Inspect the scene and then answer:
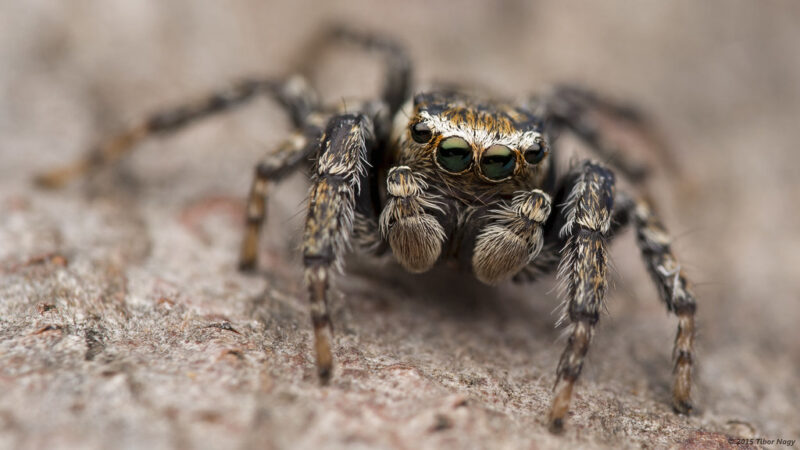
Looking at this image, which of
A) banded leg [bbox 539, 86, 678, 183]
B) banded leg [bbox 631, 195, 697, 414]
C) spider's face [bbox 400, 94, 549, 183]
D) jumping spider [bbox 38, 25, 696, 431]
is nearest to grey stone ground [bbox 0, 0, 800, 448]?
banded leg [bbox 631, 195, 697, 414]

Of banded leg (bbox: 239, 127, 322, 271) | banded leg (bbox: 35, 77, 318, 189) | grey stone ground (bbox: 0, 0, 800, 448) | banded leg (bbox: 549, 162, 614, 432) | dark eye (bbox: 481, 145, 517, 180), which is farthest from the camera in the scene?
banded leg (bbox: 35, 77, 318, 189)

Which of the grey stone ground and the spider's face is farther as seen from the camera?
the spider's face

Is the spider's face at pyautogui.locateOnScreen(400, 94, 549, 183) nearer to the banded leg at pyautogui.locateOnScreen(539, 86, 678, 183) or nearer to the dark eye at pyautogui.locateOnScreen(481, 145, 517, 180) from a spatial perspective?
the dark eye at pyautogui.locateOnScreen(481, 145, 517, 180)

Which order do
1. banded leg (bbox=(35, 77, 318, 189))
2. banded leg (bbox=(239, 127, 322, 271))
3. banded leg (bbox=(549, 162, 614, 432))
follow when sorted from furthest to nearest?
1. banded leg (bbox=(35, 77, 318, 189))
2. banded leg (bbox=(239, 127, 322, 271))
3. banded leg (bbox=(549, 162, 614, 432))

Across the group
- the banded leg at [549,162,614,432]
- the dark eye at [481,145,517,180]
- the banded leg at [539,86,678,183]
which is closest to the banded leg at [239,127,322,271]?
the dark eye at [481,145,517,180]

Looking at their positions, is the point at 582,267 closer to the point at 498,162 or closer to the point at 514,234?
the point at 514,234

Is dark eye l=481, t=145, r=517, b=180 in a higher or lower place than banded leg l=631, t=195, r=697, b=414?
higher

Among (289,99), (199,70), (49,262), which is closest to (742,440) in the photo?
(289,99)

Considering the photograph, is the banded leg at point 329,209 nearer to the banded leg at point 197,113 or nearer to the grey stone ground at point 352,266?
the grey stone ground at point 352,266

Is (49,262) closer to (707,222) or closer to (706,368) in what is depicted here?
(706,368)
